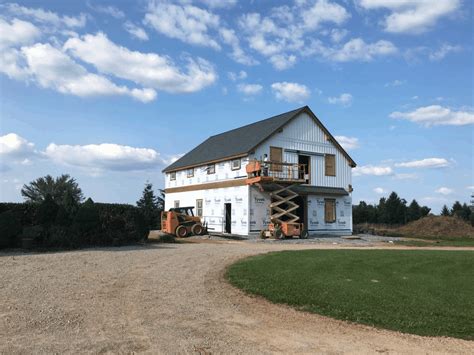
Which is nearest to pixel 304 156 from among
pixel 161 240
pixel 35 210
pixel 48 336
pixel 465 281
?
pixel 161 240

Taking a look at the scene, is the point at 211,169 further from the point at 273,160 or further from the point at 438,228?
the point at 438,228

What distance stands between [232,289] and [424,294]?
4.24 metres

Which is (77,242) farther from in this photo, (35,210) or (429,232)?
(429,232)

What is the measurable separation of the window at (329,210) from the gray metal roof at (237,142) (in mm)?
4119

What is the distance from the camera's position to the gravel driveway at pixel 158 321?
6.27 metres

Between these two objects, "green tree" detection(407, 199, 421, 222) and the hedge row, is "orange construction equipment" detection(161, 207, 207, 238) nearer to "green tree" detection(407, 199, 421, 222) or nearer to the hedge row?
the hedge row

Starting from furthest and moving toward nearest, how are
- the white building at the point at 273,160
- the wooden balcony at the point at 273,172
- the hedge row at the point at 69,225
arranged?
the white building at the point at 273,160 < the wooden balcony at the point at 273,172 < the hedge row at the point at 69,225

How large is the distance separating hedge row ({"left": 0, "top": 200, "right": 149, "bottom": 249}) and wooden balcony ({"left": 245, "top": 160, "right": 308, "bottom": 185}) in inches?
358

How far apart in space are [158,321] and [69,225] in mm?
→ 12895

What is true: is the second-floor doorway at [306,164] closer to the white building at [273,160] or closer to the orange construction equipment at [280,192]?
the white building at [273,160]

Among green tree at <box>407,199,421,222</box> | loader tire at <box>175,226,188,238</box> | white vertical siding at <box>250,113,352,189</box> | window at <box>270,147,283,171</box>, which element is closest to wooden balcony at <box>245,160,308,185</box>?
window at <box>270,147,283,171</box>

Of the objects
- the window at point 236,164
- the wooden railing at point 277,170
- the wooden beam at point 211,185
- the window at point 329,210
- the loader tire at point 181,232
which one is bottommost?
the loader tire at point 181,232

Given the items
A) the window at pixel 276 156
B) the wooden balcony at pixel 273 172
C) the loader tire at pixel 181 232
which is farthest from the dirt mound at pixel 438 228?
the loader tire at pixel 181 232

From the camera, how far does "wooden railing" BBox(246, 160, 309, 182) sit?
28.0m
